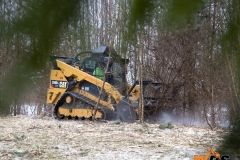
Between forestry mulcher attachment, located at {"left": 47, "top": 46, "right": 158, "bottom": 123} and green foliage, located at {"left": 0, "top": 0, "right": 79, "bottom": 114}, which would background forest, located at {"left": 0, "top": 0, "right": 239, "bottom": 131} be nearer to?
green foliage, located at {"left": 0, "top": 0, "right": 79, "bottom": 114}

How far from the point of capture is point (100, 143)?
9.42 feet

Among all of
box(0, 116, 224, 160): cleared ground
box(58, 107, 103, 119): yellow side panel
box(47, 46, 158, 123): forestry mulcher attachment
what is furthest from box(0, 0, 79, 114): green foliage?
box(58, 107, 103, 119): yellow side panel

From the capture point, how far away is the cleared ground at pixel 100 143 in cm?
245

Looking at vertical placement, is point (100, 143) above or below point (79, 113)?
below

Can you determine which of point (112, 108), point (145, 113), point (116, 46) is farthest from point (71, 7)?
point (145, 113)

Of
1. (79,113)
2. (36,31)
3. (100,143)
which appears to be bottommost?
(100,143)

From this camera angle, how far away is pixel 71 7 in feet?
1.75

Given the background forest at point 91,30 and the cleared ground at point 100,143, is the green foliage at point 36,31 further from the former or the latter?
the cleared ground at point 100,143

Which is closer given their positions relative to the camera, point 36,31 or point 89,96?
point 36,31

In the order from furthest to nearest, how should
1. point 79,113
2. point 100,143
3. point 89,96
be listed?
point 89,96 < point 79,113 < point 100,143

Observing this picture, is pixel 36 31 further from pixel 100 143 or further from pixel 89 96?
pixel 89 96

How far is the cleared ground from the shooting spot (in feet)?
8.05

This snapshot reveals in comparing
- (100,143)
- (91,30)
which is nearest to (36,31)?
(91,30)

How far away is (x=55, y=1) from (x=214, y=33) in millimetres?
252
